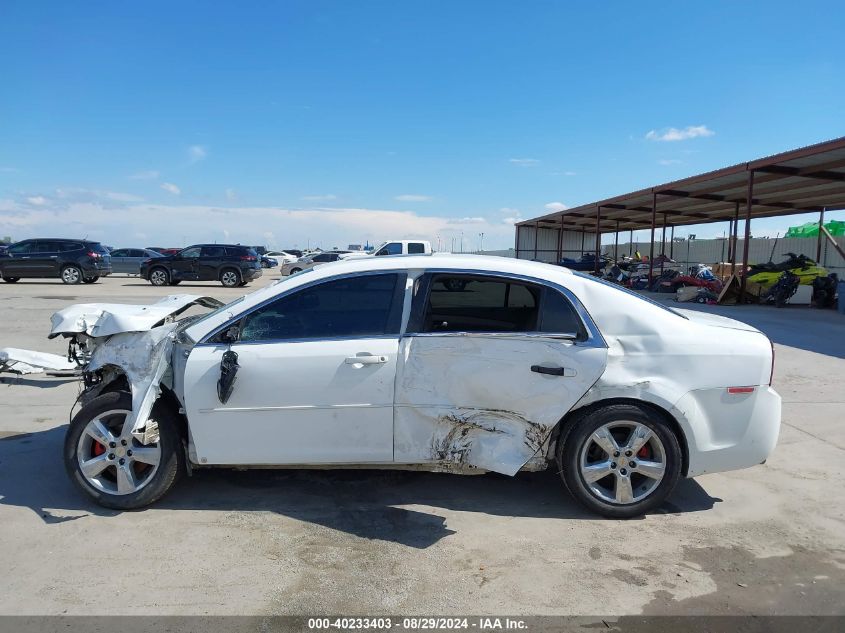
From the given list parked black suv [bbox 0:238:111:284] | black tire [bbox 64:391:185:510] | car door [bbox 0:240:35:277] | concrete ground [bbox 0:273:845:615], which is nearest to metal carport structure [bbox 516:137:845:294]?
concrete ground [bbox 0:273:845:615]

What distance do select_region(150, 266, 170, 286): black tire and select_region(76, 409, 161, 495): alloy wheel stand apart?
72.3 feet

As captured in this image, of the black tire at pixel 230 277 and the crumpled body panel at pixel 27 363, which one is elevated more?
the black tire at pixel 230 277

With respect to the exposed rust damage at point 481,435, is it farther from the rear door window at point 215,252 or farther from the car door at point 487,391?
the rear door window at point 215,252

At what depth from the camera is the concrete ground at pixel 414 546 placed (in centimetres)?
296

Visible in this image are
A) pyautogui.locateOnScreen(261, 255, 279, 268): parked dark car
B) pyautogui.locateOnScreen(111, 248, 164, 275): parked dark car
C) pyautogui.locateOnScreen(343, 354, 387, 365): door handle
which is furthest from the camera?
pyautogui.locateOnScreen(261, 255, 279, 268): parked dark car

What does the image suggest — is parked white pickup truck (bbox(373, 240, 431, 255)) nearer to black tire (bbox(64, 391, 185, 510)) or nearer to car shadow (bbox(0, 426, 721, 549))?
car shadow (bbox(0, 426, 721, 549))

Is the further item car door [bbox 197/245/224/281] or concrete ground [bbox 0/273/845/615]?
car door [bbox 197/245/224/281]

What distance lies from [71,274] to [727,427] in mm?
24708

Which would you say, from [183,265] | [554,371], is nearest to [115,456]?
[554,371]

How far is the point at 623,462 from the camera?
3738 mm

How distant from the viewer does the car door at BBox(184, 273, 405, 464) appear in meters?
3.67

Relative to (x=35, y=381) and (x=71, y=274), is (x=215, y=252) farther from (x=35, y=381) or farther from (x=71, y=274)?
(x=35, y=381)

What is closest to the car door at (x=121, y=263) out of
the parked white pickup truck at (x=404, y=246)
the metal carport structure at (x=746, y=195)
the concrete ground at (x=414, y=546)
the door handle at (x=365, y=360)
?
the parked white pickup truck at (x=404, y=246)

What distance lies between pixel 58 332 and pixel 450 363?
2892 mm
